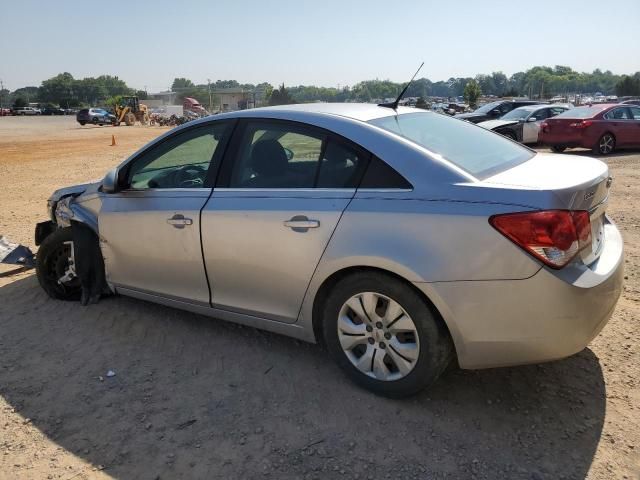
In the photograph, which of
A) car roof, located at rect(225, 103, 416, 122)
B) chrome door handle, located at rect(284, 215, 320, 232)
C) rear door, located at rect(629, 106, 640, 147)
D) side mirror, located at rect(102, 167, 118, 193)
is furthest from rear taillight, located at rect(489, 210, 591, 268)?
rear door, located at rect(629, 106, 640, 147)

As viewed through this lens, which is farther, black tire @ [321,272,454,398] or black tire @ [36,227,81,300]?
black tire @ [36,227,81,300]

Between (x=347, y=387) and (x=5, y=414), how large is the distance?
2017 millimetres

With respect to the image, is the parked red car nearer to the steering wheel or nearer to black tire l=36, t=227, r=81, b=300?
the steering wheel

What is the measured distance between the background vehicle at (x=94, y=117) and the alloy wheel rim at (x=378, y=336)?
164ft

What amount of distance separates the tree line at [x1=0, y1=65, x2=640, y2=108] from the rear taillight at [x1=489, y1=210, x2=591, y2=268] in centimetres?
4387

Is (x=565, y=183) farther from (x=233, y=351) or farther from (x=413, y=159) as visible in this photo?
(x=233, y=351)

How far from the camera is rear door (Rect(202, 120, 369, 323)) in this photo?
3049mm

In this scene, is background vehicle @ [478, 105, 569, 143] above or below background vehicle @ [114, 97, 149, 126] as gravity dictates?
below

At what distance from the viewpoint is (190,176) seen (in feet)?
12.5

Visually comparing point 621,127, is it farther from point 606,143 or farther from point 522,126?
point 522,126

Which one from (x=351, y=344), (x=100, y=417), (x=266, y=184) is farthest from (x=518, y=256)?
(x=100, y=417)

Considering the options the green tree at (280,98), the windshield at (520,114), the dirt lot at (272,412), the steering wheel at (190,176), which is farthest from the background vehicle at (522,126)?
the green tree at (280,98)

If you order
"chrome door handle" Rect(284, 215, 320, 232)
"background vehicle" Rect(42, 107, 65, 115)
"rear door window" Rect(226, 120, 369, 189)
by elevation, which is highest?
"background vehicle" Rect(42, 107, 65, 115)

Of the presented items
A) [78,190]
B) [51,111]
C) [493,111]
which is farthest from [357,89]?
[78,190]
